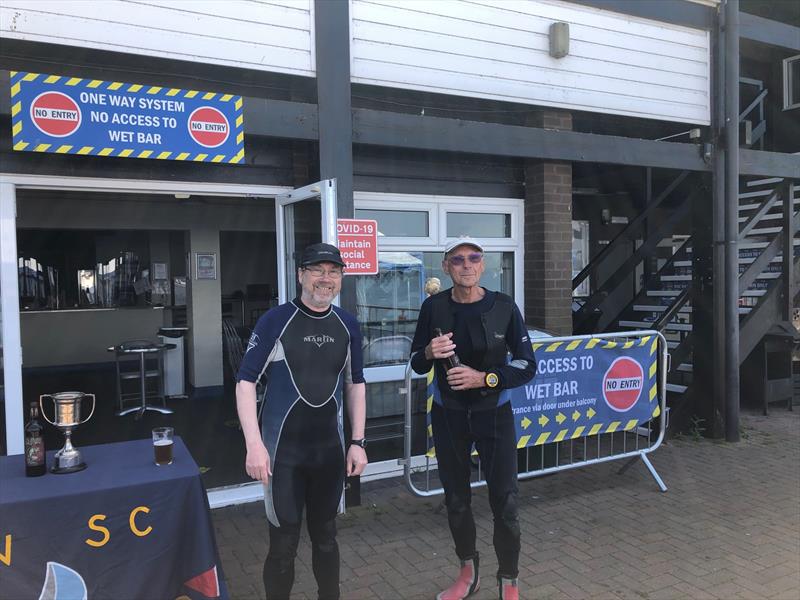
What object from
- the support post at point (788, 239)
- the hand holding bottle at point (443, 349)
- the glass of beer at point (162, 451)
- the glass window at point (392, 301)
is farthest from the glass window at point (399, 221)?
the support post at point (788, 239)

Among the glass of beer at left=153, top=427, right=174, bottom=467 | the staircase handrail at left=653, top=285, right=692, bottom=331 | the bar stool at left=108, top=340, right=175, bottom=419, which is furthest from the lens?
the bar stool at left=108, top=340, right=175, bottom=419

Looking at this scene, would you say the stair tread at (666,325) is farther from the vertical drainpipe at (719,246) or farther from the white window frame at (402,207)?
the white window frame at (402,207)

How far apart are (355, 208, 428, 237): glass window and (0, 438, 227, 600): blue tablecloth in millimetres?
3099

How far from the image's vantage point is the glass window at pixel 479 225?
5.95 meters

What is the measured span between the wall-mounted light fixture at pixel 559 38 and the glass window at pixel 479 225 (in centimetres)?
156

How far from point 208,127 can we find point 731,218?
519 centimetres

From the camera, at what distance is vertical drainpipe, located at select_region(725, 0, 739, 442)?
21.3ft

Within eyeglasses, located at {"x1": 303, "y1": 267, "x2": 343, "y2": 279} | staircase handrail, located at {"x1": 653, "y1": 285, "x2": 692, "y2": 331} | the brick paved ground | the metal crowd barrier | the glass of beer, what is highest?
eyeglasses, located at {"x1": 303, "y1": 267, "x2": 343, "y2": 279}

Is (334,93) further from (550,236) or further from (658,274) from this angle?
(658,274)

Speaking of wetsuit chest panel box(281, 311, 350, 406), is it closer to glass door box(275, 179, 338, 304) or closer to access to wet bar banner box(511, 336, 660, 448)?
glass door box(275, 179, 338, 304)

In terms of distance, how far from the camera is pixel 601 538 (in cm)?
432

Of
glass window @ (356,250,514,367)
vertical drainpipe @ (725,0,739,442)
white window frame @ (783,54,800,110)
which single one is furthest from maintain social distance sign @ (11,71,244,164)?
white window frame @ (783,54,800,110)

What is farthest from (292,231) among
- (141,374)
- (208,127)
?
(141,374)

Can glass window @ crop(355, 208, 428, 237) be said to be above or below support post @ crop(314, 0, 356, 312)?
below
